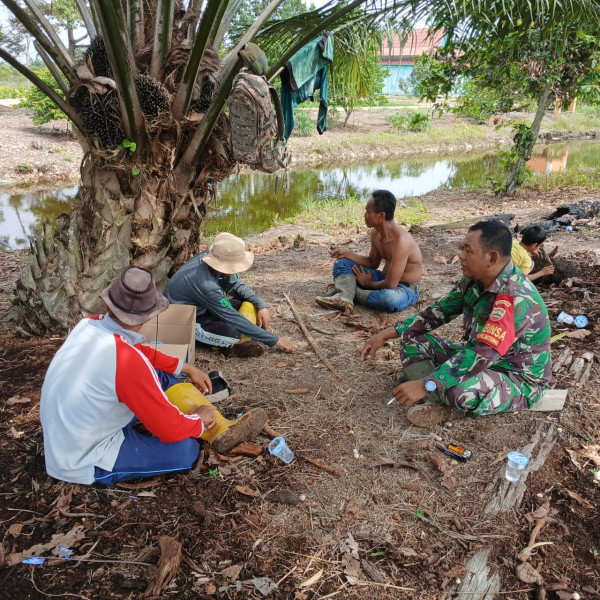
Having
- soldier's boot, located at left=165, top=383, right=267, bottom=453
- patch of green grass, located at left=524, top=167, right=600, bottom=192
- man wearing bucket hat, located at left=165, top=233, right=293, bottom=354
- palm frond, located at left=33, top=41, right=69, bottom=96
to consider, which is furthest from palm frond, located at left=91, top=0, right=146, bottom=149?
patch of green grass, located at left=524, top=167, right=600, bottom=192

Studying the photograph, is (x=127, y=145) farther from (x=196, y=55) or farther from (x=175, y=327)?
(x=175, y=327)

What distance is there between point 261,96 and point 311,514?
8.83ft

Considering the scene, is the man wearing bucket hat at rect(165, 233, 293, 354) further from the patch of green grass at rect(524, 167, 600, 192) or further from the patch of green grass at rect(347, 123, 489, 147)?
the patch of green grass at rect(347, 123, 489, 147)

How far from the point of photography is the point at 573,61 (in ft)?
32.1

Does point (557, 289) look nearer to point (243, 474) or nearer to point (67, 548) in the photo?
point (243, 474)

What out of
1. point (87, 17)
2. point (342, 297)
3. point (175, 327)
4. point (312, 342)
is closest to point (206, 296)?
point (175, 327)

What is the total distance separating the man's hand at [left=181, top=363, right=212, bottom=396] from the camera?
9.30ft

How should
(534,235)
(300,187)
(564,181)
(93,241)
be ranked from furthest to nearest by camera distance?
(300,187), (564,181), (534,235), (93,241)

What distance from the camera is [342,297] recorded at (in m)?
4.60

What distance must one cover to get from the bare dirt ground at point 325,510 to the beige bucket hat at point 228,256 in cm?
79

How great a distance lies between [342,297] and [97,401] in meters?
2.90

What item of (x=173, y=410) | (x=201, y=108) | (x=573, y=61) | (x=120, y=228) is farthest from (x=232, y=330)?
(x=573, y=61)

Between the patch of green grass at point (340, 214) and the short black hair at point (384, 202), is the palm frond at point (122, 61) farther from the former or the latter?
the patch of green grass at point (340, 214)

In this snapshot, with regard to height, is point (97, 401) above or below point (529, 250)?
above
